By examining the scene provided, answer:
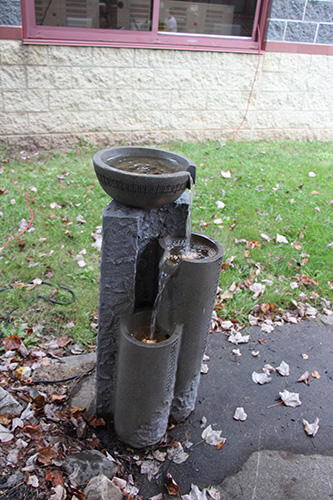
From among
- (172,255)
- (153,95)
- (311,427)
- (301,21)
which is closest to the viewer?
(172,255)

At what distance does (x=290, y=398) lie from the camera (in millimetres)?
3225

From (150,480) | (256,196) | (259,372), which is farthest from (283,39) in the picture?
(150,480)

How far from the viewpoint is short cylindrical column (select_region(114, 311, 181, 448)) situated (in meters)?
2.38

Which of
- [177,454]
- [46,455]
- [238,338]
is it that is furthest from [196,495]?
[238,338]

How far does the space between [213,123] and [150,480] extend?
672cm

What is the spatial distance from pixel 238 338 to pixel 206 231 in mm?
1688

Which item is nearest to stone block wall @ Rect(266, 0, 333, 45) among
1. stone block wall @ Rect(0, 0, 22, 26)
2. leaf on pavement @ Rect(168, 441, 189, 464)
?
stone block wall @ Rect(0, 0, 22, 26)

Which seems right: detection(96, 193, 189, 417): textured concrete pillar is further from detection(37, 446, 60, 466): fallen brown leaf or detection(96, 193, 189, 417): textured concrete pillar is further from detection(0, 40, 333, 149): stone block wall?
detection(0, 40, 333, 149): stone block wall

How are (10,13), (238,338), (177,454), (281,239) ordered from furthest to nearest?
(10,13) → (281,239) → (238,338) → (177,454)

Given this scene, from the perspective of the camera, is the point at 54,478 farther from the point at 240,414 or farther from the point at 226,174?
the point at 226,174

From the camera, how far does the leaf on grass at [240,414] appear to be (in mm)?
3039

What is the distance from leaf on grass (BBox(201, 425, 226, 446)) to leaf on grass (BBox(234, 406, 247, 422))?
0.67ft

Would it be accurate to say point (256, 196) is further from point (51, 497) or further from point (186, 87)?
point (51, 497)

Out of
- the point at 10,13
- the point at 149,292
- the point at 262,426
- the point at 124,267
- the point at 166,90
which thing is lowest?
the point at 262,426
